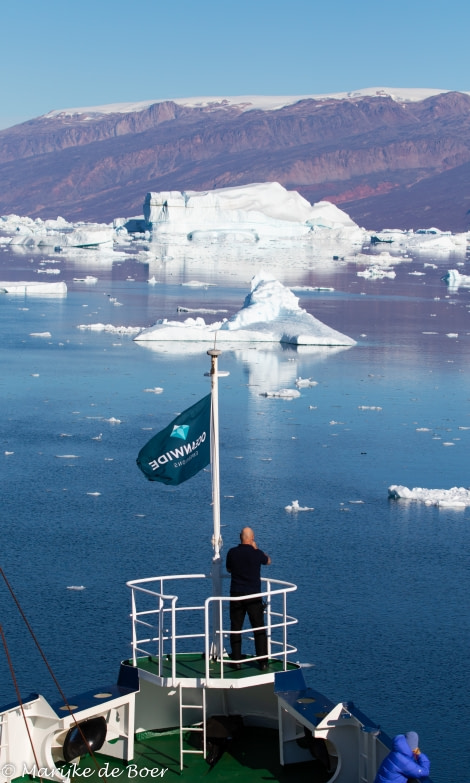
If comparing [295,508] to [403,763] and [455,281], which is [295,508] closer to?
[403,763]

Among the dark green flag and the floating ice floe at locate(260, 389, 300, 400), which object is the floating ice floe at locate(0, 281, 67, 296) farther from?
the dark green flag

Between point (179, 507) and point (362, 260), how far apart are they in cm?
4210

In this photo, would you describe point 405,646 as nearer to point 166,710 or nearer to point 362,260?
point 166,710

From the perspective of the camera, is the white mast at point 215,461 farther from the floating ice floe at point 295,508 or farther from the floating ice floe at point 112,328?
the floating ice floe at point 112,328

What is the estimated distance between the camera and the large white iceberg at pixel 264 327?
22.0 m

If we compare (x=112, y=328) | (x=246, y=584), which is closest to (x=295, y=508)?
(x=246, y=584)

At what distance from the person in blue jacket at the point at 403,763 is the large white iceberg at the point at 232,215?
56388 millimetres

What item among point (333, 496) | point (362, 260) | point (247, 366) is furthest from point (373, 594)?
point (362, 260)

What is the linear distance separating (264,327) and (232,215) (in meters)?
40.1

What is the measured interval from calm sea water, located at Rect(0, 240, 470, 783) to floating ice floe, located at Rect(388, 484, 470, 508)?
14 centimetres

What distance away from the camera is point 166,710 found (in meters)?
5.71

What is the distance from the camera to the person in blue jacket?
15.3 feet

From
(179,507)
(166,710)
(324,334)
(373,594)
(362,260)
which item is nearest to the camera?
(166,710)

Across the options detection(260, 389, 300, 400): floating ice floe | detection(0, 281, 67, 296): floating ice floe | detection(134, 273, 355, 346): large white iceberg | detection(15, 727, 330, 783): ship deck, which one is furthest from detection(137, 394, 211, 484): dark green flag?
detection(0, 281, 67, 296): floating ice floe
